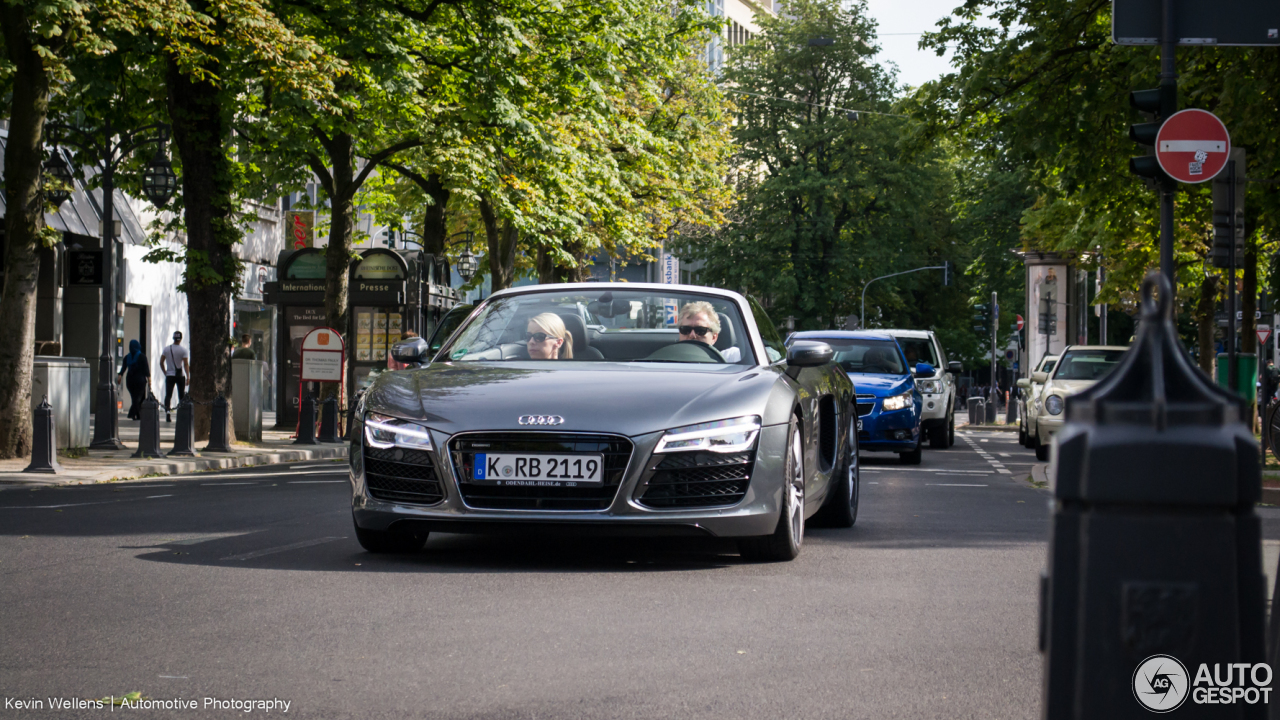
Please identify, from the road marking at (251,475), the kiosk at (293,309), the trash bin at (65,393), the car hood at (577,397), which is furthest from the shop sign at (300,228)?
the car hood at (577,397)

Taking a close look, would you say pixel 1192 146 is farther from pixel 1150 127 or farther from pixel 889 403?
pixel 889 403

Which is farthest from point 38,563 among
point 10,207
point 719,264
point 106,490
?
point 719,264

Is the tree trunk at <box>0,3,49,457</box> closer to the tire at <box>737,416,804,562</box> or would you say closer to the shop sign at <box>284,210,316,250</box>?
the tire at <box>737,416,804,562</box>

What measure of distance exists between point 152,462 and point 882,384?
28.6 ft

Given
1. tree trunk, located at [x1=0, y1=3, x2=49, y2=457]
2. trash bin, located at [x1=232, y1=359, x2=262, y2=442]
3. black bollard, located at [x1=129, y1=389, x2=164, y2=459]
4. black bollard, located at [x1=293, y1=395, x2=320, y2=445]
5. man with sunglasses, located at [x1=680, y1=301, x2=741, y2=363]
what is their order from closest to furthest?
1. man with sunglasses, located at [x1=680, y1=301, x2=741, y2=363]
2. tree trunk, located at [x1=0, y1=3, x2=49, y2=457]
3. black bollard, located at [x1=129, y1=389, x2=164, y2=459]
4. black bollard, located at [x1=293, y1=395, x2=320, y2=445]
5. trash bin, located at [x1=232, y1=359, x2=262, y2=442]

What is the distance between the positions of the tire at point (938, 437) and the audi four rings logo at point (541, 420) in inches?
732

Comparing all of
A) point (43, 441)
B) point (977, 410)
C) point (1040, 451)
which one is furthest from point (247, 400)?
point (977, 410)

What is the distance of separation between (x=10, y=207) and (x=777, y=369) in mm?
11846

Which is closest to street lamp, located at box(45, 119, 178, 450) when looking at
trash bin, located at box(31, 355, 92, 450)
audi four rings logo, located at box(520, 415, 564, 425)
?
trash bin, located at box(31, 355, 92, 450)

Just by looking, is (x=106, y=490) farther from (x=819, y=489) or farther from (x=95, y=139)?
(x=95, y=139)

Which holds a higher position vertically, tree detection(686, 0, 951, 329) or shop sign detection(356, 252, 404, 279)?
tree detection(686, 0, 951, 329)

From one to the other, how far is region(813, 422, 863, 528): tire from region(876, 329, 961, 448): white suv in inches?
560

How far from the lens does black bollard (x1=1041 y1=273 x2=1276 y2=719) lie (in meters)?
2.12

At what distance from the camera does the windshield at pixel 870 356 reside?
2083cm
